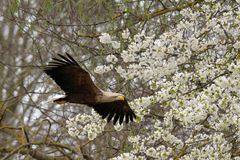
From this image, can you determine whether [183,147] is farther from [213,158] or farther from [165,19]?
[165,19]

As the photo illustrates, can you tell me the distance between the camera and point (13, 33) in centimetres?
1230

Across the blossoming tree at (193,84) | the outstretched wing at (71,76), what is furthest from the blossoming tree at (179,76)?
the outstretched wing at (71,76)

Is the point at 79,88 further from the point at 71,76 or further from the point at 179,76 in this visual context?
the point at 179,76

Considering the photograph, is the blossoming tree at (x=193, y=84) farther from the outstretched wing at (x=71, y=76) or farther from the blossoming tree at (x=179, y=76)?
the outstretched wing at (x=71, y=76)

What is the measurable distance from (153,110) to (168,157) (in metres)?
1.92

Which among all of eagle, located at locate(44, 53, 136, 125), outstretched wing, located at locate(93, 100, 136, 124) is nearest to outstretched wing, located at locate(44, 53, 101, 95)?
eagle, located at locate(44, 53, 136, 125)

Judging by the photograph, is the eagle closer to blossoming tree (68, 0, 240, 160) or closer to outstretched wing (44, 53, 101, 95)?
outstretched wing (44, 53, 101, 95)

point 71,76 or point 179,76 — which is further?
point 71,76

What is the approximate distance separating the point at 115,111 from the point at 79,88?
0.59 metres

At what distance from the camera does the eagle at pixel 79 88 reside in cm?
603

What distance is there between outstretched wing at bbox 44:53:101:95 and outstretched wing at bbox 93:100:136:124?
0.35 meters

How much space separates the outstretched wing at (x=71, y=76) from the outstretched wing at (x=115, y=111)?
35 centimetres

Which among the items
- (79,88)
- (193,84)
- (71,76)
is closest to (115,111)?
(79,88)

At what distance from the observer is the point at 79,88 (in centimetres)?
624
